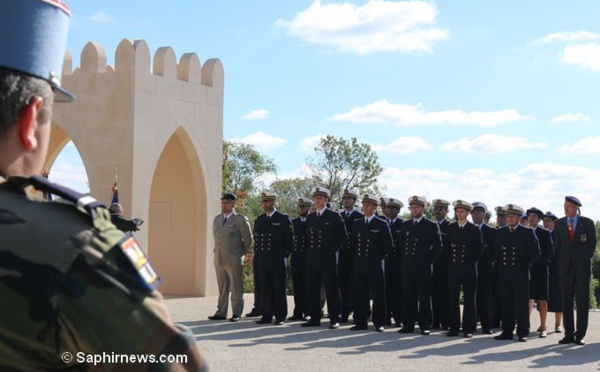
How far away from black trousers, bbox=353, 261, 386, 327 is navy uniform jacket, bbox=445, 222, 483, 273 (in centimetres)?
105

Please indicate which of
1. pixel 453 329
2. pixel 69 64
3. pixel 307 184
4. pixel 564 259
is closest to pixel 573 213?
pixel 564 259

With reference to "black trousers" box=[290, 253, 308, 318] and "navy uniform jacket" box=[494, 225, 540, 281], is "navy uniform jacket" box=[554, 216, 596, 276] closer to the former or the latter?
"navy uniform jacket" box=[494, 225, 540, 281]

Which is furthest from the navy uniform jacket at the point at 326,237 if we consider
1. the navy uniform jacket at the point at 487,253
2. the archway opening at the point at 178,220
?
the archway opening at the point at 178,220

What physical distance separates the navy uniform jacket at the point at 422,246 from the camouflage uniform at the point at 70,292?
1096cm

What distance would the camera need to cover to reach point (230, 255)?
13.7m

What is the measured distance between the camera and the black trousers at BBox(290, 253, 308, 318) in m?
14.1

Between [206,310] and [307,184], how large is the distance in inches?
1820

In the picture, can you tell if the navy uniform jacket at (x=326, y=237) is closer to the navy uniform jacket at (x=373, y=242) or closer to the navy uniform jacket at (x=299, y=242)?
the navy uniform jacket at (x=373, y=242)

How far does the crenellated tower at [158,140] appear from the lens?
15.8 meters

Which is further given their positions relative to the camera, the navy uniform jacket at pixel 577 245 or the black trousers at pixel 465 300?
the black trousers at pixel 465 300

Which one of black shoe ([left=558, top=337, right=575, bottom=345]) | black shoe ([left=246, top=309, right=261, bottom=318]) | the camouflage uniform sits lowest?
black shoe ([left=558, top=337, right=575, bottom=345])

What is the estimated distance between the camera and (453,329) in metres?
12.2

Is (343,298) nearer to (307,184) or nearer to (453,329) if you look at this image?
(453,329)

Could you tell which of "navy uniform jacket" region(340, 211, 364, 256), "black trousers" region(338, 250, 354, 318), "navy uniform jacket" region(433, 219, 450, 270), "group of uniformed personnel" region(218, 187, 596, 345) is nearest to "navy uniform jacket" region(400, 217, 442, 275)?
"group of uniformed personnel" region(218, 187, 596, 345)
